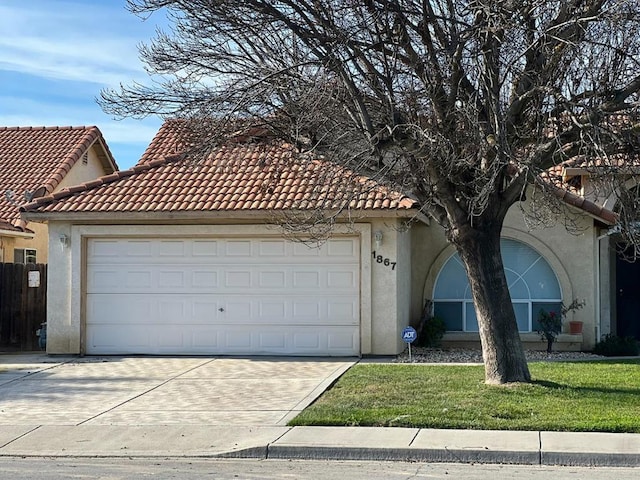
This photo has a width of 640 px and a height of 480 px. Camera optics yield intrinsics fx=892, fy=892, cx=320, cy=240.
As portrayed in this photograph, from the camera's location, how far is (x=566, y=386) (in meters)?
12.9

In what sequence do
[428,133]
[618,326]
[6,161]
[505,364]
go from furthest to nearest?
1. [6,161]
2. [618,326]
3. [505,364]
4. [428,133]

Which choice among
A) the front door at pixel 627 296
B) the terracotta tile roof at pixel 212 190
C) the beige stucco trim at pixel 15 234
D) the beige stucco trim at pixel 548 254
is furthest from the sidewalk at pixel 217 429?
the front door at pixel 627 296

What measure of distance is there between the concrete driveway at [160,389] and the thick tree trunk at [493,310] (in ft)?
8.45

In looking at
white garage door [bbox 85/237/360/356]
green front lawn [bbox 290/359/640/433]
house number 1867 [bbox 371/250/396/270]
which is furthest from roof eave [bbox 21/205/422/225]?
green front lawn [bbox 290/359/640/433]

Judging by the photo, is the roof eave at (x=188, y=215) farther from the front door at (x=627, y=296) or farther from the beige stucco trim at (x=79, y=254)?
the front door at (x=627, y=296)

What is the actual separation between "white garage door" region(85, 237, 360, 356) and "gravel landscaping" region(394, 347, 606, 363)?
1.22 m

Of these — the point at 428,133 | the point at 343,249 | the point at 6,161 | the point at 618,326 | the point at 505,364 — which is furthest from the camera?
the point at 6,161

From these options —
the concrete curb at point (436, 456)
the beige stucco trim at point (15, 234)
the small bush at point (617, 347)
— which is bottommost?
the concrete curb at point (436, 456)

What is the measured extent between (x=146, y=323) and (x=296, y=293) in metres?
3.13

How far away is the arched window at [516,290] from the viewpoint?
60.6ft

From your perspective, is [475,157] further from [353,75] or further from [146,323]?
[146,323]

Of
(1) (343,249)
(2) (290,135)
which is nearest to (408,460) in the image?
(2) (290,135)

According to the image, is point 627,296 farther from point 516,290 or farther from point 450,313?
point 450,313

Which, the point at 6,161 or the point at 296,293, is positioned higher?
the point at 6,161
